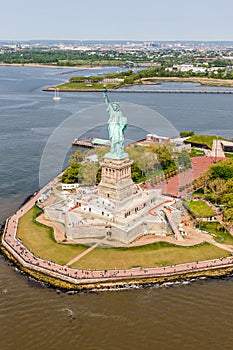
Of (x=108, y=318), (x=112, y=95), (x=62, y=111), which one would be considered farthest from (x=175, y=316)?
(x=112, y=95)

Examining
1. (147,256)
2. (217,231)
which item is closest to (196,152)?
(217,231)

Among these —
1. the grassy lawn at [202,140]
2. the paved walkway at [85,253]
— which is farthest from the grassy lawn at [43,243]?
the grassy lawn at [202,140]

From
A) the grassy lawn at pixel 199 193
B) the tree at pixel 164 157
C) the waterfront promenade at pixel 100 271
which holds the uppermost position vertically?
the tree at pixel 164 157

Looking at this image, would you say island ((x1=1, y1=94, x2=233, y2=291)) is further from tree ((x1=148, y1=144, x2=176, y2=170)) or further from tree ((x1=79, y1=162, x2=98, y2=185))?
tree ((x1=148, y1=144, x2=176, y2=170))

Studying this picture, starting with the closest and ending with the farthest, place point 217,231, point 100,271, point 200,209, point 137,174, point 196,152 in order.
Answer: point 100,271 < point 217,231 < point 200,209 < point 137,174 < point 196,152

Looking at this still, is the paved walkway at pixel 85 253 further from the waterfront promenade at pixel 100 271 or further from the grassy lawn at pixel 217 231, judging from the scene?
the grassy lawn at pixel 217 231

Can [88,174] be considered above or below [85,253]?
above

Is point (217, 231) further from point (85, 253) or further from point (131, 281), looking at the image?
point (85, 253)
